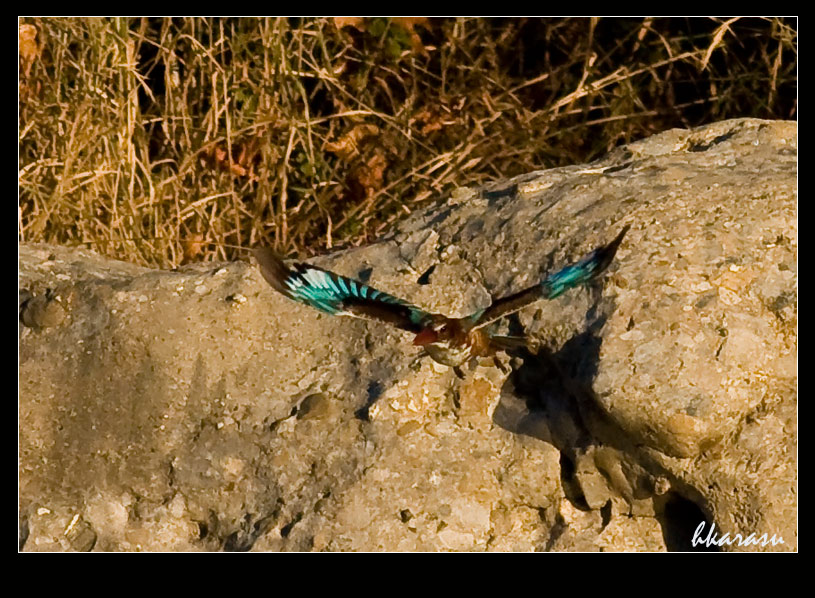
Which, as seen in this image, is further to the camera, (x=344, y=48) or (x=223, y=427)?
(x=344, y=48)

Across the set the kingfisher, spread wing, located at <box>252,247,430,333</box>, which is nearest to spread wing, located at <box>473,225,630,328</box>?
the kingfisher

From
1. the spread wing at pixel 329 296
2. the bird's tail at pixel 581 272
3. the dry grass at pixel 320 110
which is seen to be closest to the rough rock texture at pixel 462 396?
the bird's tail at pixel 581 272

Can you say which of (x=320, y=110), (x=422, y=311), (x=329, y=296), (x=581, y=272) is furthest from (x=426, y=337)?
(x=320, y=110)

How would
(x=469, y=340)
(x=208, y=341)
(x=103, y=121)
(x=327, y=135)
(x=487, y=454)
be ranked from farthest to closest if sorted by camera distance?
(x=327, y=135) → (x=103, y=121) → (x=208, y=341) → (x=487, y=454) → (x=469, y=340)

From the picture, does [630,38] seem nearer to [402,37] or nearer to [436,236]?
[402,37]

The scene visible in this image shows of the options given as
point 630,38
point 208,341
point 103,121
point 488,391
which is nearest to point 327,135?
point 103,121

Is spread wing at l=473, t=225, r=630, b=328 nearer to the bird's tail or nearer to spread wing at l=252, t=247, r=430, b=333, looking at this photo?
the bird's tail
